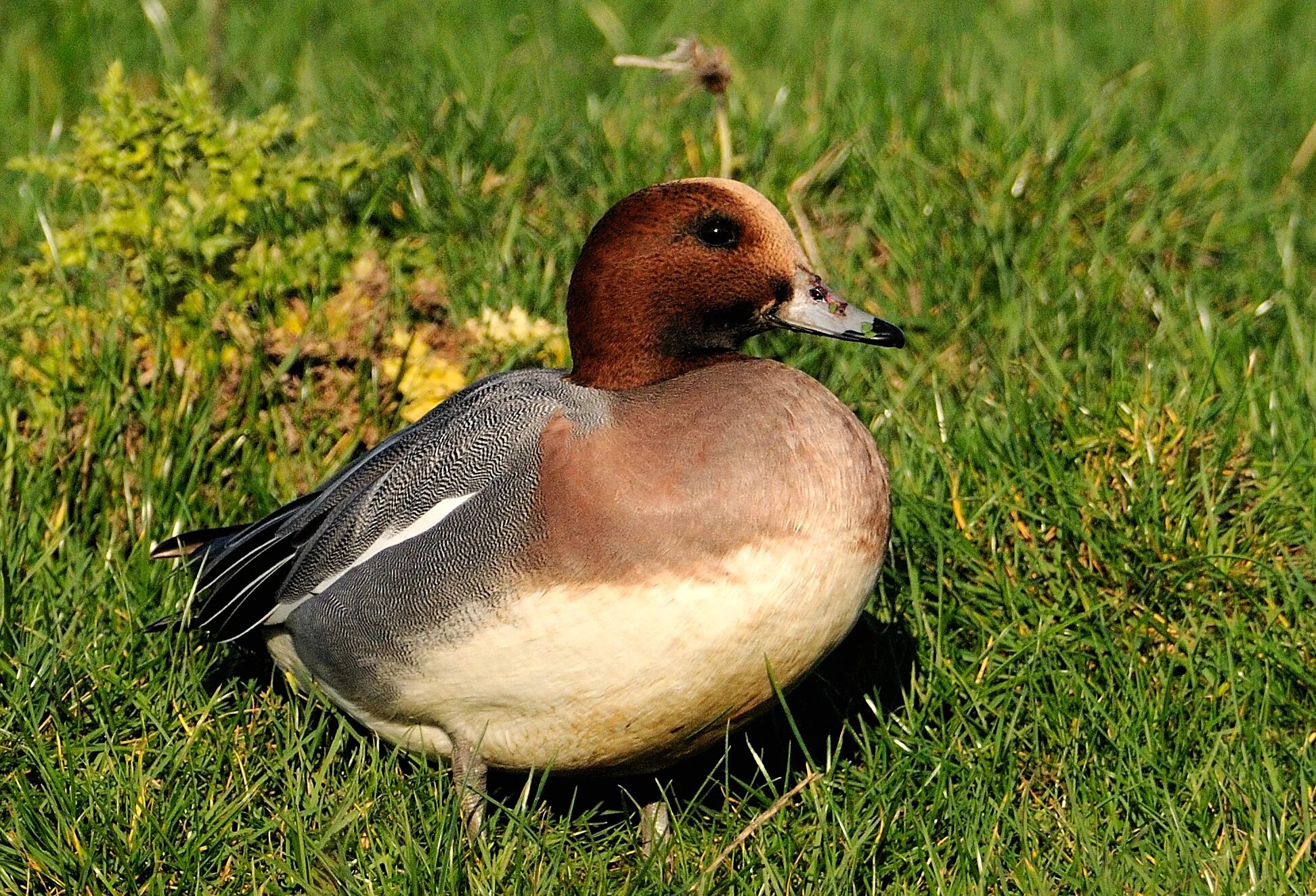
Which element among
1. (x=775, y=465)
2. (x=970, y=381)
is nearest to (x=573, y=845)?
(x=775, y=465)

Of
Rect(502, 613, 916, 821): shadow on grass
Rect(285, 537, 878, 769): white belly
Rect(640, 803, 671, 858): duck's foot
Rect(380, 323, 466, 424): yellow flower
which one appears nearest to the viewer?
Rect(285, 537, 878, 769): white belly

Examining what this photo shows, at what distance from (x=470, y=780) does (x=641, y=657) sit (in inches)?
21.3

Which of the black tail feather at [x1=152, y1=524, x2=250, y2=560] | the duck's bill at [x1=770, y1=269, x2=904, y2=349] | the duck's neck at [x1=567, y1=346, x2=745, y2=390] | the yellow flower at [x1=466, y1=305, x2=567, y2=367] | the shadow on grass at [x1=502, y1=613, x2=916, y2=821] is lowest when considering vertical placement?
the shadow on grass at [x1=502, y1=613, x2=916, y2=821]

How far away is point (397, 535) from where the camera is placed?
304 centimetres

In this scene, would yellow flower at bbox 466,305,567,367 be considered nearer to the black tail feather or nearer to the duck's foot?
the black tail feather

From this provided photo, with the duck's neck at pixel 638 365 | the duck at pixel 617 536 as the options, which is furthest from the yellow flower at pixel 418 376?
the duck's neck at pixel 638 365

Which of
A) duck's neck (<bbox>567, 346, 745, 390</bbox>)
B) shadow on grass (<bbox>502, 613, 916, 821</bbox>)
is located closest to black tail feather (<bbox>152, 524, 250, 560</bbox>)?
shadow on grass (<bbox>502, 613, 916, 821</bbox>)

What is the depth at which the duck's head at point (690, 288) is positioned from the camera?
116 inches

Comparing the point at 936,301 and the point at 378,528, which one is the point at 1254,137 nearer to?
the point at 936,301

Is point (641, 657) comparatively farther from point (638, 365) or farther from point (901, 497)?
point (901, 497)

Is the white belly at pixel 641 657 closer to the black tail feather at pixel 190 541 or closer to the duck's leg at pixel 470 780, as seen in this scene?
the duck's leg at pixel 470 780

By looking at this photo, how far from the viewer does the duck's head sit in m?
2.96

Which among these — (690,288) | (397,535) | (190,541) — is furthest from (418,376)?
(690,288)

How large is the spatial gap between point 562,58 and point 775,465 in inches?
135
